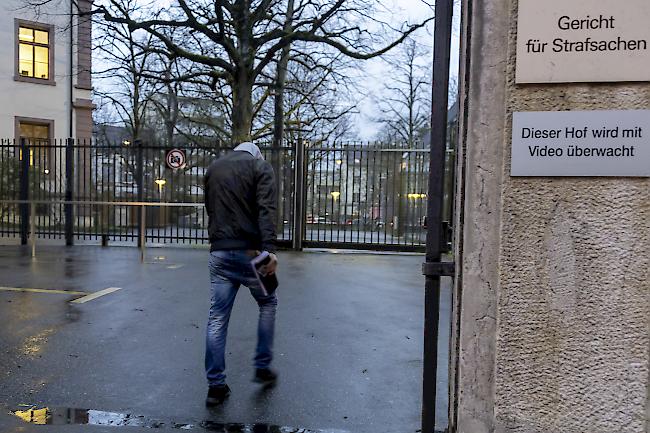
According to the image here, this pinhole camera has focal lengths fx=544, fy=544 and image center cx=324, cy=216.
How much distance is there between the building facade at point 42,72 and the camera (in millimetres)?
22547

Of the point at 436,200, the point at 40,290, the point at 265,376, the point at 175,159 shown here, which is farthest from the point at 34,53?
the point at 436,200

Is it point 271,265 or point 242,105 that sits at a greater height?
point 242,105

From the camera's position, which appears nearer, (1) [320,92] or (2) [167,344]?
(2) [167,344]

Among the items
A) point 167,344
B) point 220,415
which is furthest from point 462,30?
point 167,344

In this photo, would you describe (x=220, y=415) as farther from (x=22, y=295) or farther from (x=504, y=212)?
(x=22, y=295)

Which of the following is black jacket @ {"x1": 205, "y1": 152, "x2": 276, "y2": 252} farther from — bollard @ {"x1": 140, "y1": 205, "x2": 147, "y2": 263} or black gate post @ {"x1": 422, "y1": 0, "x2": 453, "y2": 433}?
bollard @ {"x1": 140, "y1": 205, "x2": 147, "y2": 263}

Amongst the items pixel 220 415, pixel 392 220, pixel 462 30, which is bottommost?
pixel 220 415

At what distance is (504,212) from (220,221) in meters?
2.35

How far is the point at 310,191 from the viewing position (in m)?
12.7

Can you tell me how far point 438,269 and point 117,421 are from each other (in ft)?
7.81

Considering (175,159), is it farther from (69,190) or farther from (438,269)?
(438,269)

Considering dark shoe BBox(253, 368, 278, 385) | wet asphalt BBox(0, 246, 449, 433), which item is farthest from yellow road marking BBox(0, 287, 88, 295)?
dark shoe BBox(253, 368, 278, 385)

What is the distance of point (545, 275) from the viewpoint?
2096 mm

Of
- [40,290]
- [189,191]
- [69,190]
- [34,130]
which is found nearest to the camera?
[40,290]
